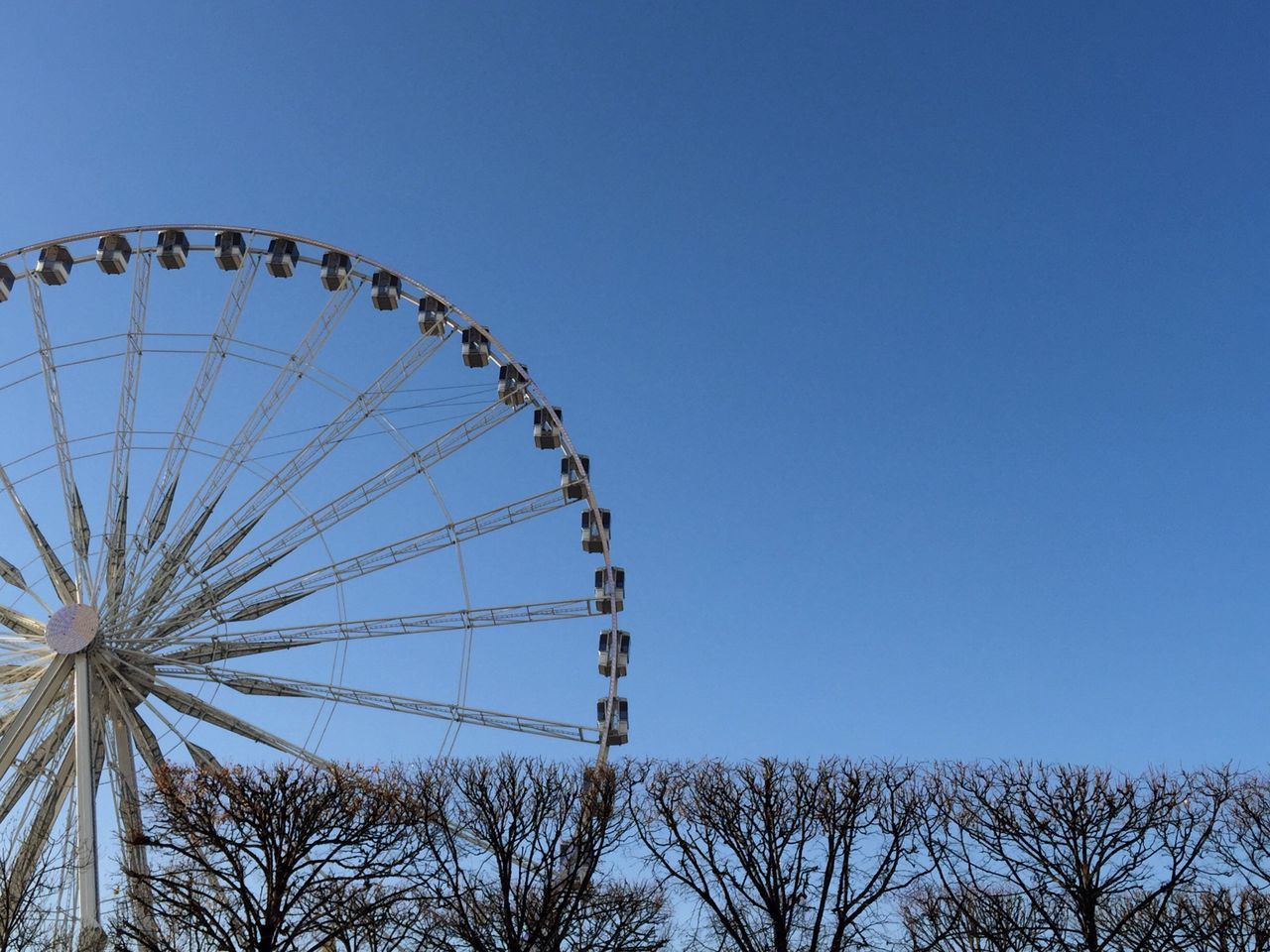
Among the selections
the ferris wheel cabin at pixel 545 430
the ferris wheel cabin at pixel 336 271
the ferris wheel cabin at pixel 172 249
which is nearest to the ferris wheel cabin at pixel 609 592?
the ferris wheel cabin at pixel 545 430

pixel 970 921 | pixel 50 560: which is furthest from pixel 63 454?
pixel 970 921

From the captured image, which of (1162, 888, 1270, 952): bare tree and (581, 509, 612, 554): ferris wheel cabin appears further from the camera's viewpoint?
(581, 509, 612, 554): ferris wheel cabin

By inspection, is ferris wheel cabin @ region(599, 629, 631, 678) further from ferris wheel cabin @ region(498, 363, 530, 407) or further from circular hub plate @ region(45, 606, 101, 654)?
circular hub plate @ region(45, 606, 101, 654)

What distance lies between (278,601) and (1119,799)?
21.9 metres

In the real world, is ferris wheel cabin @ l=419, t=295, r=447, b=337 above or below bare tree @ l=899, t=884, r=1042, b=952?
above

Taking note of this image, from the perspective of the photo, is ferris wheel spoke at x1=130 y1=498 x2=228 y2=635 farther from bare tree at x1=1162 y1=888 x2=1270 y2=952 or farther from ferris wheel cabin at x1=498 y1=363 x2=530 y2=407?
bare tree at x1=1162 y1=888 x2=1270 y2=952

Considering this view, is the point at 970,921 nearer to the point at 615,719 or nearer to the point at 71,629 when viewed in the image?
the point at 615,719

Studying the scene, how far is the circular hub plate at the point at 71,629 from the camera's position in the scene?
32.9 metres

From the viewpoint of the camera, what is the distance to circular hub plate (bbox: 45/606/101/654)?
32875 millimetres

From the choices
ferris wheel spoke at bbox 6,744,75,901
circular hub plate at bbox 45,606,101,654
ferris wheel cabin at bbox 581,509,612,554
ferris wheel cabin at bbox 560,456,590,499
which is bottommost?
ferris wheel spoke at bbox 6,744,75,901

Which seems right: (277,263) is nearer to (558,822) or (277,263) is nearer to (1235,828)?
(558,822)

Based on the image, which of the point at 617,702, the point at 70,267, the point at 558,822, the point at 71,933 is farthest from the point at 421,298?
the point at 71,933

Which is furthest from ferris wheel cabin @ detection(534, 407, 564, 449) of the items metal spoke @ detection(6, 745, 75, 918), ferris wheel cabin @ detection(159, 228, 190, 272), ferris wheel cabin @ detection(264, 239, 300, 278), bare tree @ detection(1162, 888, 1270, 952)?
bare tree @ detection(1162, 888, 1270, 952)

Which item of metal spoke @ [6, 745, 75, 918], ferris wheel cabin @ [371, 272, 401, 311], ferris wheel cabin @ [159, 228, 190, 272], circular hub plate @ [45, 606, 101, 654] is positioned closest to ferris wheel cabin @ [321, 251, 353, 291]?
ferris wheel cabin @ [371, 272, 401, 311]
